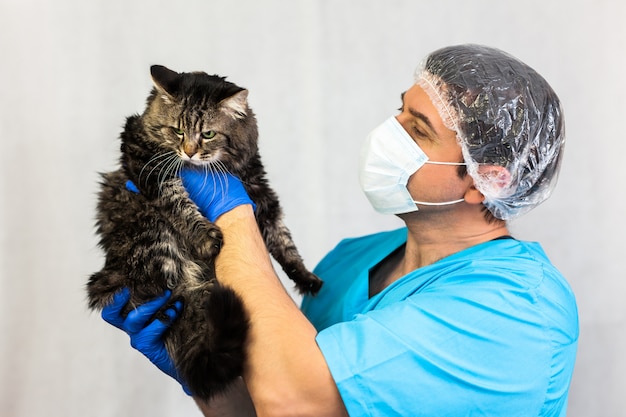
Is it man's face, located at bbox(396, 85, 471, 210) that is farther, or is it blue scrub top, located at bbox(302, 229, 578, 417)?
man's face, located at bbox(396, 85, 471, 210)

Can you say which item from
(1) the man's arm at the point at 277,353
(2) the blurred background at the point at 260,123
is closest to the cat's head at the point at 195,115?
(1) the man's arm at the point at 277,353

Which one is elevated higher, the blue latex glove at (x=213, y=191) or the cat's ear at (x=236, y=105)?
the cat's ear at (x=236, y=105)

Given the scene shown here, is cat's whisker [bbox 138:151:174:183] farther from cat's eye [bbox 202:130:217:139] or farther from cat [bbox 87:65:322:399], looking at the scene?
cat's eye [bbox 202:130:217:139]

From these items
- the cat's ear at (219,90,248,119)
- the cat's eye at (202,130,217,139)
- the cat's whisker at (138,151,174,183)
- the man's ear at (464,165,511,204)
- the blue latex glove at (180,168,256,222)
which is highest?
the cat's ear at (219,90,248,119)

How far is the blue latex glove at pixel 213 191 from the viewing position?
1.75 m

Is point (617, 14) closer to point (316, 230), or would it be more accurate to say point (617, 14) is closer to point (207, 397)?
point (316, 230)

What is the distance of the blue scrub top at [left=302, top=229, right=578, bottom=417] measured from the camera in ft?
4.26

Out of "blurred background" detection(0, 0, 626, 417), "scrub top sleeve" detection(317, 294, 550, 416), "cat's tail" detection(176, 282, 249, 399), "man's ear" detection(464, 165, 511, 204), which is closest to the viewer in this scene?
"scrub top sleeve" detection(317, 294, 550, 416)

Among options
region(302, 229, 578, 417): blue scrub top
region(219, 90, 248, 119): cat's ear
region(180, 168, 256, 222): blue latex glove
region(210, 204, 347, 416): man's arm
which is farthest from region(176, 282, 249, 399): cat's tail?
region(219, 90, 248, 119): cat's ear

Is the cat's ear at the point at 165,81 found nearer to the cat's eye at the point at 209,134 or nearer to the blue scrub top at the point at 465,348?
the cat's eye at the point at 209,134

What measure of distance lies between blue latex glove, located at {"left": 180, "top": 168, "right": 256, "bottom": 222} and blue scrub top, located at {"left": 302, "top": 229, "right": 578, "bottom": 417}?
0.54 m

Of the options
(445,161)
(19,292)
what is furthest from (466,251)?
(19,292)

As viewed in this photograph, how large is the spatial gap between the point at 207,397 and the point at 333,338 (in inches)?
15.0

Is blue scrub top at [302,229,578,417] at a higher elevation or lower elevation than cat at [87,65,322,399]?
lower
